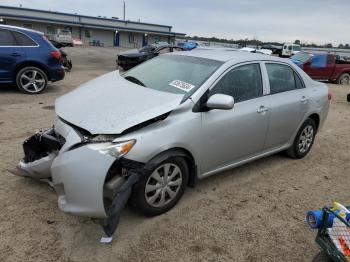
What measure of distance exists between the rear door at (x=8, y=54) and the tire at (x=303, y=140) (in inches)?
268

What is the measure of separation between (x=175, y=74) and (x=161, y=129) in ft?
3.45

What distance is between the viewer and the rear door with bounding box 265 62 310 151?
173 inches

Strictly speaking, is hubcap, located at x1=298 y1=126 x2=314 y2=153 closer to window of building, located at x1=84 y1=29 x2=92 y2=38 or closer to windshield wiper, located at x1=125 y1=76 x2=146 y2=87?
windshield wiper, located at x1=125 y1=76 x2=146 y2=87

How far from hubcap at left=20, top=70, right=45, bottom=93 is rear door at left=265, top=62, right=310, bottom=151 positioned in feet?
21.4

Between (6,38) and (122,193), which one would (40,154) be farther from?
(6,38)

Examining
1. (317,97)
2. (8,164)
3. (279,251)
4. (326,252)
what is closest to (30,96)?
(8,164)

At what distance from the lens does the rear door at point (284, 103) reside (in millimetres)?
4395

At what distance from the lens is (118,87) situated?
12.4 ft

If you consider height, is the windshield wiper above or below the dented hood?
above

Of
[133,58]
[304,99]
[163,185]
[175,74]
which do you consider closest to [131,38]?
[133,58]

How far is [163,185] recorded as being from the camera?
3.34 meters

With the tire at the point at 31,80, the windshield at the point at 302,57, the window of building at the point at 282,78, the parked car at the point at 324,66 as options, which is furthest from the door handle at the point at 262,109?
the windshield at the point at 302,57

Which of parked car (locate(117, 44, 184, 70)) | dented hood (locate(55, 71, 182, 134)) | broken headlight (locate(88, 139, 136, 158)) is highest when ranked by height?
dented hood (locate(55, 71, 182, 134))

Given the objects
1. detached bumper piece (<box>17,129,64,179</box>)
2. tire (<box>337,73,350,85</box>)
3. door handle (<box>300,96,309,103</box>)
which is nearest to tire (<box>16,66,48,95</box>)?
detached bumper piece (<box>17,129,64,179</box>)
